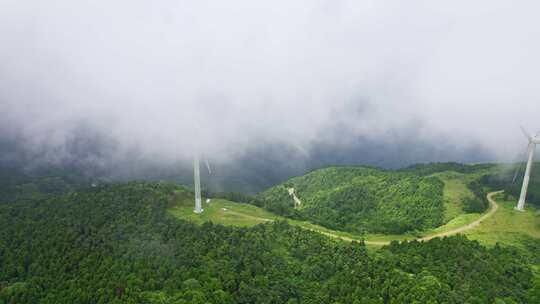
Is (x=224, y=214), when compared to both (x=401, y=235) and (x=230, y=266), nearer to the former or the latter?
(x=230, y=266)

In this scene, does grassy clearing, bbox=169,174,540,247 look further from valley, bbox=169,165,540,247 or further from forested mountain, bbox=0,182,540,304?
forested mountain, bbox=0,182,540,304

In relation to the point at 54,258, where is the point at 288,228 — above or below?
above

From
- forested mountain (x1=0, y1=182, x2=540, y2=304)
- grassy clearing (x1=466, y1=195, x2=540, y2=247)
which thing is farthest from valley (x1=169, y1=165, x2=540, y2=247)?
forested mountain (x1=0, y1=182, x2=540, y2=304)

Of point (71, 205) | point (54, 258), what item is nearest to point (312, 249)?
point (54, 258)

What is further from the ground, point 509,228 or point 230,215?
point 230,215

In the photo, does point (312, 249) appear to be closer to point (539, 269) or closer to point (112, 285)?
point (112, 285)

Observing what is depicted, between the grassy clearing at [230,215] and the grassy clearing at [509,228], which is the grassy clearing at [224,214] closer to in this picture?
the grassy clearing at [230,215]

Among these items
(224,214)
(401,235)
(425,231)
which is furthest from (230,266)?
(425,231)

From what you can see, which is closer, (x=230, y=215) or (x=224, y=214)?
(x=230, y=215)
